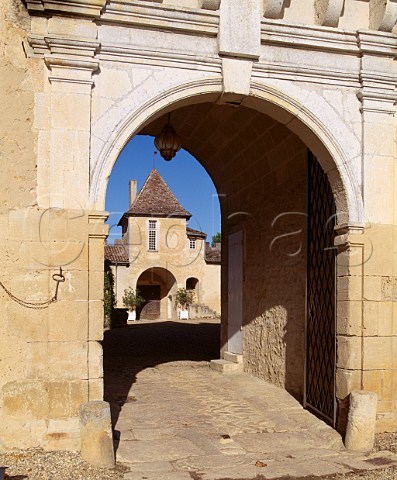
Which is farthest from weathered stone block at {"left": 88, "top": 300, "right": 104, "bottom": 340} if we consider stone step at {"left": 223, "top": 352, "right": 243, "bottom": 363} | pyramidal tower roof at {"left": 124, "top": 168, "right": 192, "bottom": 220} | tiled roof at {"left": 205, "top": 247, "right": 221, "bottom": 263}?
tiled roof at {"left": 205, "top": 247, "right": 221, "bottom": 263}

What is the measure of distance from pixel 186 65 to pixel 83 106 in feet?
3.33

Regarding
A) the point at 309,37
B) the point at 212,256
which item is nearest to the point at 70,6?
the point at 309,37

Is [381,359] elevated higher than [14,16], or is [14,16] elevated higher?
[14,16]

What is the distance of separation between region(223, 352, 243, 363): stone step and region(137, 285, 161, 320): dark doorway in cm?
2104

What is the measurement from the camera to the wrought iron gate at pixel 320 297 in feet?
19.0

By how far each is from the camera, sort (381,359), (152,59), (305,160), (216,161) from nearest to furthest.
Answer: (152,59), (381,359), (305,160), (216,161)

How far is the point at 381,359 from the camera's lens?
17.0ft

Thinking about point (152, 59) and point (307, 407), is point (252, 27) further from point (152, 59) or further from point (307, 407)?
point (307, 407)

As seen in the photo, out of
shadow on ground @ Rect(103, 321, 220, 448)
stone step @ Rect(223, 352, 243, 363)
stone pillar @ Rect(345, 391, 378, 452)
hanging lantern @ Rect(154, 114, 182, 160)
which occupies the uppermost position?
hanging lantern @ Rect(154, 114, 182, 160)

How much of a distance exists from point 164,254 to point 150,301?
3.10 meters

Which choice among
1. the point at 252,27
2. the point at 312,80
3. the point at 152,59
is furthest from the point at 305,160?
the point at 152,59

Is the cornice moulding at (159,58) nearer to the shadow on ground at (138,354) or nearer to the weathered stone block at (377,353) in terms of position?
the weathered stone block at (377,353)

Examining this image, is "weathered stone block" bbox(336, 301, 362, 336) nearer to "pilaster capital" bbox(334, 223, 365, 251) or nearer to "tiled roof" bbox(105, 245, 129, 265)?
"pilaster capital" bbox(334, 223, 365, 251)

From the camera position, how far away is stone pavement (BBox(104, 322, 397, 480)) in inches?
175
